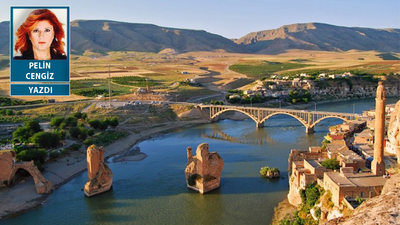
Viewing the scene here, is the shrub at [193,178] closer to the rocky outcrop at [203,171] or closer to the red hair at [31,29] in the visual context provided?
the rocky outcrop at [203,171]

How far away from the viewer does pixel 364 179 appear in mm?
24469

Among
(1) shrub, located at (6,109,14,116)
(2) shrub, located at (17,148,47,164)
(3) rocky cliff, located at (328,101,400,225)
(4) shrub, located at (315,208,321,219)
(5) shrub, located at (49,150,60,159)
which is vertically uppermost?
(3) rocky cliff, located at (328,101,400,225)

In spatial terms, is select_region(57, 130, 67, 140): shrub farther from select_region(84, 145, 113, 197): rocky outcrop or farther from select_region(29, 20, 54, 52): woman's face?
select_region(29, 20, 54, 52): woman's face

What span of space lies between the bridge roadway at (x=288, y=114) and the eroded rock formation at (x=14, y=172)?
3443 centimetres

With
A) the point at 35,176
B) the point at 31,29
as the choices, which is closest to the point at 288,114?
the point at 35,176

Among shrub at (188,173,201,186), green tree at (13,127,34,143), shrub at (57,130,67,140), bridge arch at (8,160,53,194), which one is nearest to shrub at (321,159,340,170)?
shrub at (188,173,201,186)

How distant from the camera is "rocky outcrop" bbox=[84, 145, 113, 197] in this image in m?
31.6

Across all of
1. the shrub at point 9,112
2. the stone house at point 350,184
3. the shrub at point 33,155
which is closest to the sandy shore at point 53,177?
the shrub at point 33,155

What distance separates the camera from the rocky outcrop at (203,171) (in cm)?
3103

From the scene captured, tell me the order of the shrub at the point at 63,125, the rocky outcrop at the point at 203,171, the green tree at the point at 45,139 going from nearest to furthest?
the rocky outcrop at the point at 203,171 < the green tree at the point at 45,139 < the shrub at the point at 63,125

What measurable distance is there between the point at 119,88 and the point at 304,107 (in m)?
41.2

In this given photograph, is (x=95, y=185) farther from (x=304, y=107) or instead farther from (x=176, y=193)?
(x=304, y=107)

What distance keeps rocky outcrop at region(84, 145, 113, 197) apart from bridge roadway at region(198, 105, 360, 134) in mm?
30895

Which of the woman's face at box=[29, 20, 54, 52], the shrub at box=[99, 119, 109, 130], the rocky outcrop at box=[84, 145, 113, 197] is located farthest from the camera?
the shrub at box=[99, 119, 109, 130]
